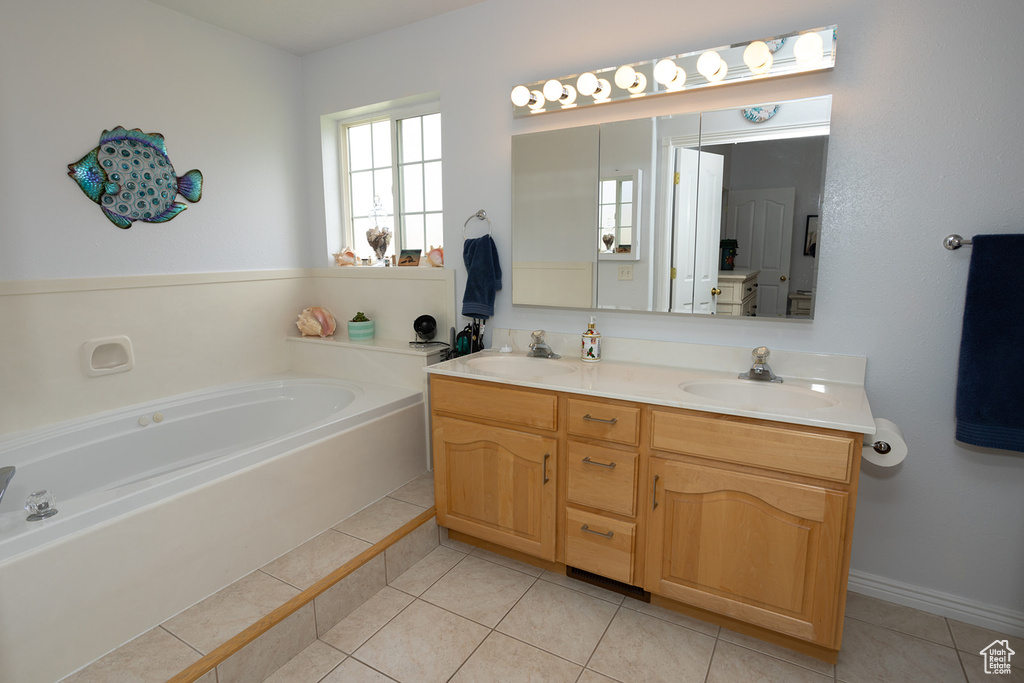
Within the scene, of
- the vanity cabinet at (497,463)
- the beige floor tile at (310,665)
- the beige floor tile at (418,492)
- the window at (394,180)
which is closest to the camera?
the beige floor tile at (310,665)

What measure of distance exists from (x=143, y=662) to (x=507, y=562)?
1.25 metres

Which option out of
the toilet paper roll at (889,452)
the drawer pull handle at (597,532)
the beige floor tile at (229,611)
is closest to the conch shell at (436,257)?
the drawer pull handle at (597,532)

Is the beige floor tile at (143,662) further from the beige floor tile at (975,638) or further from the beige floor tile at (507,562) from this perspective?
the beige floor tile at (975,638)

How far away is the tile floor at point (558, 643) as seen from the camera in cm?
164

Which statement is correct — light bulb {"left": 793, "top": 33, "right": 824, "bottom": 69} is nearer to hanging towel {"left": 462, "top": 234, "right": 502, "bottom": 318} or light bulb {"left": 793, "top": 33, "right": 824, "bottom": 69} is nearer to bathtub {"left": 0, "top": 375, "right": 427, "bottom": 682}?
hanging towel {"left": 462, "top": 234, "right": 502, "bottom": 318}

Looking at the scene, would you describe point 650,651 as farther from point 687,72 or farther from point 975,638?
point 687,72

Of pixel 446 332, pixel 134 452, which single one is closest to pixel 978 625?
pixel 446 332

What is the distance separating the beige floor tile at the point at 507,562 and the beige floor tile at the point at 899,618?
1.13 metres

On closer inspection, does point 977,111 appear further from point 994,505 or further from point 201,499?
point 201,499

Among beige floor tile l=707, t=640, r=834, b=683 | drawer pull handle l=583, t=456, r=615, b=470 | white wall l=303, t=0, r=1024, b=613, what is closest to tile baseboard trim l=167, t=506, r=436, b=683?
drawer pull handle l=583, t=456, r=615, b=470

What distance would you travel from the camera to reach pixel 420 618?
1.90 m

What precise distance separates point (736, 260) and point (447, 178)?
1.45m

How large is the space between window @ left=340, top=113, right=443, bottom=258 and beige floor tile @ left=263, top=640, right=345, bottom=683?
2.05 m

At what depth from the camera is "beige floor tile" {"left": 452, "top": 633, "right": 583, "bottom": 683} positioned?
5.37 feet
